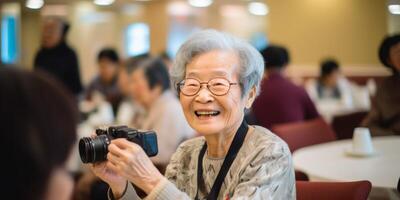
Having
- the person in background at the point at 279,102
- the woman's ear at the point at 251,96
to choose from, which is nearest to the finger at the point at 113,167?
the woman's ear at the point at 251,96

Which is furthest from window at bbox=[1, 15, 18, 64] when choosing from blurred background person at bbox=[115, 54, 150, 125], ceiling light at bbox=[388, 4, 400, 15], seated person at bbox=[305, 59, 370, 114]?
ceiling light at bbox=[388, 4, 400, 15]

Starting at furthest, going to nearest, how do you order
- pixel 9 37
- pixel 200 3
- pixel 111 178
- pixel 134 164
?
1. pixel 200 3
2. pixel 9 37
3. pixel 111 178
4. pixel 134 164

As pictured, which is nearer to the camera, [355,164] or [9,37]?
[355,164]

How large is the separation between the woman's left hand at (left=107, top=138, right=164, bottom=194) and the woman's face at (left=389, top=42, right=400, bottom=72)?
88cm

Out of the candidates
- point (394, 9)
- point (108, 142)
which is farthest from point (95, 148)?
point (394, 9)

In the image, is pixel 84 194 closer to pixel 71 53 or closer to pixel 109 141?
pixel 71 53

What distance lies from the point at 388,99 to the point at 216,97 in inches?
30.3

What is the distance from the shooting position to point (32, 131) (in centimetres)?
64

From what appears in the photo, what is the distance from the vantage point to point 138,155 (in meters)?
1.14

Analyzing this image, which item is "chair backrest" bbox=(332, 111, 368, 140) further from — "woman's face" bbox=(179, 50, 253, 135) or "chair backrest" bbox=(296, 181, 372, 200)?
"woman's face" bbox=(179, 50, 253, 135)

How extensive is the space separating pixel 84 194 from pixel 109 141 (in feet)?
5.96

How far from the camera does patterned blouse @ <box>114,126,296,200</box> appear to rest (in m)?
1.17

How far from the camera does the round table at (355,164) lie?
1.53 meters

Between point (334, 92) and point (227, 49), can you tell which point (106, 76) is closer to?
point (334, 92)
